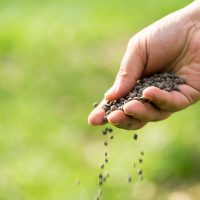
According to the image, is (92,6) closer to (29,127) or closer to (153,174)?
(29,127)

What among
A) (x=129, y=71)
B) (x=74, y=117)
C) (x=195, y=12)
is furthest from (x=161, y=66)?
(x=74, y=117)

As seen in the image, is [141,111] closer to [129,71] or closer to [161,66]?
[129,71]

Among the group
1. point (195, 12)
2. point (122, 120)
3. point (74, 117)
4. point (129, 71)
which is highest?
point (195, 12)

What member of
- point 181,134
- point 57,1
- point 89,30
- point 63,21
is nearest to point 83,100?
point 181,134

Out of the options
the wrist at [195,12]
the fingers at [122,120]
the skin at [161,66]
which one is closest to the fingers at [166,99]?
the skin at [161,66]

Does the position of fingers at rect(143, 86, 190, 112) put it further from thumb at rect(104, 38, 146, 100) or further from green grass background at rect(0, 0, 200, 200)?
green grass background at rect(0, 0, 200, 200)
